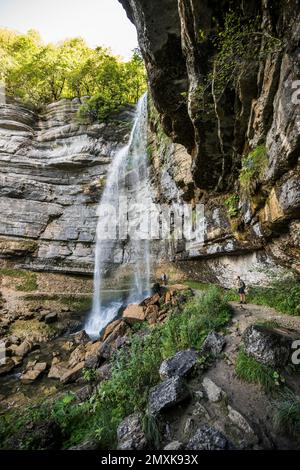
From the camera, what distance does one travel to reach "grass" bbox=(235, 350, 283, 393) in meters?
3.49

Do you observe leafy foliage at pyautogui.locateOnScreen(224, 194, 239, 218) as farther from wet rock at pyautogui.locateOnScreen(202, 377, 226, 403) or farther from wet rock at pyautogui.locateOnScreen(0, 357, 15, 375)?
wet rock at pyautogui.locateOnScreen(0, 357, 15, 375)

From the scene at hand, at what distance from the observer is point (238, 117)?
5.79m

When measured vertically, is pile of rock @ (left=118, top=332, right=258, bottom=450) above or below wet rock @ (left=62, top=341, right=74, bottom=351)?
above

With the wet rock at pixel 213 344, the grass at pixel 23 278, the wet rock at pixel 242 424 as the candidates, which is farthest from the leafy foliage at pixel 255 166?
the grass at pixel 23 278

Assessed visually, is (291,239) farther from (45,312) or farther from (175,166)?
(45,312)

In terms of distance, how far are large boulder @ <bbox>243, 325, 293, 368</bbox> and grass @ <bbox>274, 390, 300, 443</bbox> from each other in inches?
28.1

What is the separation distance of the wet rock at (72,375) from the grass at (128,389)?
1.65 meters

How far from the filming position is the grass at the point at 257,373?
3.49 m

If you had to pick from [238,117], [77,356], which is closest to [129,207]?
[77,356]

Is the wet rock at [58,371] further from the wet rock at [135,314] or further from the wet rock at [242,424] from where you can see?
the wet rock at [242,424]

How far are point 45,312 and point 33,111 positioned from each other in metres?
14.4

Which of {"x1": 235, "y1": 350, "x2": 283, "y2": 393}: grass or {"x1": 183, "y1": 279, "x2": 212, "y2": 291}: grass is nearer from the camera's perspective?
{"x1": 235, "y1": 350, "x2": 283, "y2": 393}: grass

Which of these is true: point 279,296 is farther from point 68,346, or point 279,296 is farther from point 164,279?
point 68,346

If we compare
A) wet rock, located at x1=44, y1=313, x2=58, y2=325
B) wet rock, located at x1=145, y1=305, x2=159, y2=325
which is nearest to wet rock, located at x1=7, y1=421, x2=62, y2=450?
wet rock, located at x1=145, y1=305, x2=159, y2=325
